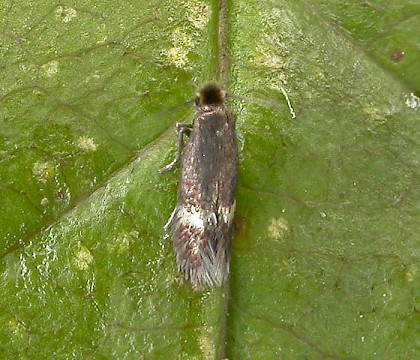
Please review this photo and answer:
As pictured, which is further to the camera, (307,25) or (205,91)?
(307,25)

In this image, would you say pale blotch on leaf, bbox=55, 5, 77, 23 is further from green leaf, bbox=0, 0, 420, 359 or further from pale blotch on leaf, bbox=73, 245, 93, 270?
pale blotch on leaf, bbox=73, 245, 93, 270

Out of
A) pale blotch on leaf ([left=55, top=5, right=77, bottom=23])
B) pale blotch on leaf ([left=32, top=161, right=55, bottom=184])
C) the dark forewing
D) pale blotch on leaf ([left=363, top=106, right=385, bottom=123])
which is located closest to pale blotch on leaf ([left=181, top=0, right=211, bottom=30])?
the dark forewing

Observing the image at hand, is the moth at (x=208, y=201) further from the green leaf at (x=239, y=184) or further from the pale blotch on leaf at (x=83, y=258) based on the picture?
the pale blotch on leaf at (x=83, y=258)

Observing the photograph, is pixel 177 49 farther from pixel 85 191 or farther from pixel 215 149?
pixel 85 191

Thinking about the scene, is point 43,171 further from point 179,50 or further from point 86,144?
point 179,50

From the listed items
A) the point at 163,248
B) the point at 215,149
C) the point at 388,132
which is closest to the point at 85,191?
the point at 163,248

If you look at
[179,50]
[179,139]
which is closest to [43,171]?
[179,139]
